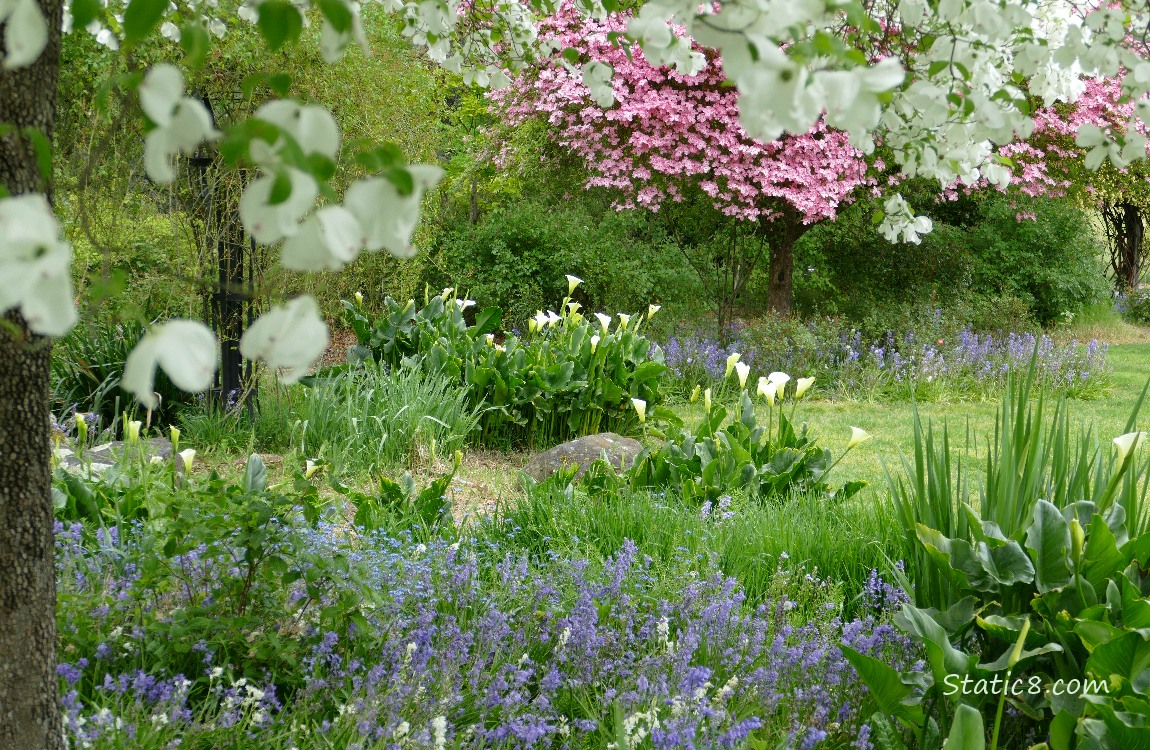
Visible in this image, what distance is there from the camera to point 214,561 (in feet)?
7.42

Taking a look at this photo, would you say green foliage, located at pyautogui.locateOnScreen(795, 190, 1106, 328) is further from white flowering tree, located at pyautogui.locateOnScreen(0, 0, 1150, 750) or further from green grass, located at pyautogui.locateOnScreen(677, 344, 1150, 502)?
white flowering tree, located at pyautogui.locateOnScreen(0, 0, 1150, 750)

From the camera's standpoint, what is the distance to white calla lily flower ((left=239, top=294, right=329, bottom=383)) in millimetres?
822

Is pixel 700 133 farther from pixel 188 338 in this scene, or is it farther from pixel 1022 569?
pixel 188 338

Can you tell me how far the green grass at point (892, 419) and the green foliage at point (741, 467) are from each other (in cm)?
112

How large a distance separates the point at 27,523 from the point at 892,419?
619cm

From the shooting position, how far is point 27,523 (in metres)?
1.55

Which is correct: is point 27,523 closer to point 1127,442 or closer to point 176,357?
point 176,357

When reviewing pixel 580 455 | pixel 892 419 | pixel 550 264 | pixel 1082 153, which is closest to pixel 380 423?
pixel 580 455

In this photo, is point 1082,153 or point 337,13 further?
point 1082,153

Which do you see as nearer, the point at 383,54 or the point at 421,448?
the point at 421,448

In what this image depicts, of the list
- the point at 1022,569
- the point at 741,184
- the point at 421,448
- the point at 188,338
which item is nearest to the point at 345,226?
the point at 188,338

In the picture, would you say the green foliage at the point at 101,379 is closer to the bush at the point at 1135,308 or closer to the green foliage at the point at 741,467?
the green foliage at the point at 741,467

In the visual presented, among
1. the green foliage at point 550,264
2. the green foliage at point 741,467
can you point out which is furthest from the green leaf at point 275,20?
the green foliage at point 550,264

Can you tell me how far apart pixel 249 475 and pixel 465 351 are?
3003 mm
